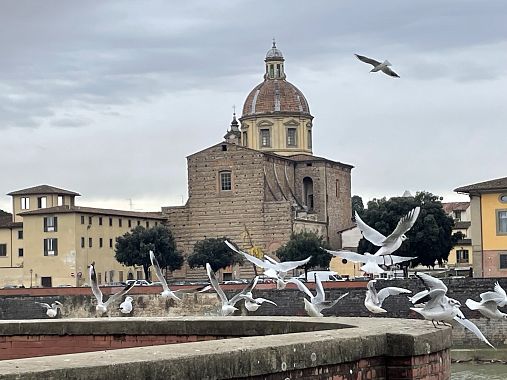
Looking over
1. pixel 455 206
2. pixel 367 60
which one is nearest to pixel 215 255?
pixel 455 206

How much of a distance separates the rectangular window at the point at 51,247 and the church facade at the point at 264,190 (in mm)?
8796

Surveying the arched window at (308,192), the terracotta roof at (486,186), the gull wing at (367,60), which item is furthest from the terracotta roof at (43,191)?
the gull wing at (367,60)

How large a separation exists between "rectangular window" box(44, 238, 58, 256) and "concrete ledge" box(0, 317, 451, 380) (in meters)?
56.7

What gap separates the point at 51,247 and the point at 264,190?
44.8 ft

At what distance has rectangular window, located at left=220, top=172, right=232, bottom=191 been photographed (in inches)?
2835

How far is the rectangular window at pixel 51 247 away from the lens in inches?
2532

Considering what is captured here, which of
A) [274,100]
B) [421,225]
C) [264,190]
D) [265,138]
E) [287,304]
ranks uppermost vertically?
[274,100]

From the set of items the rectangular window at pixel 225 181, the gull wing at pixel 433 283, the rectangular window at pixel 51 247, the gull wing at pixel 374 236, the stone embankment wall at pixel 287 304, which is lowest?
the stone embankment wall at pixel 287 304

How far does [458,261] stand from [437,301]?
212ft

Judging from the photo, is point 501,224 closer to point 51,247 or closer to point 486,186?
point 486,186

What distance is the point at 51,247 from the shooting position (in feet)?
Result: 212

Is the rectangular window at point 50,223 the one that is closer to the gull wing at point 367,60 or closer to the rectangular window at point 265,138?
the rectangular window at point 265,138

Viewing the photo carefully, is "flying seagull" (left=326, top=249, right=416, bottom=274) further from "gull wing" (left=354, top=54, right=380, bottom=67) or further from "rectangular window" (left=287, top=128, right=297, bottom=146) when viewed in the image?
"rectangular window" (left=287, top=128, right=297, bottom=146)

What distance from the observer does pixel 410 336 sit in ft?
21.6
